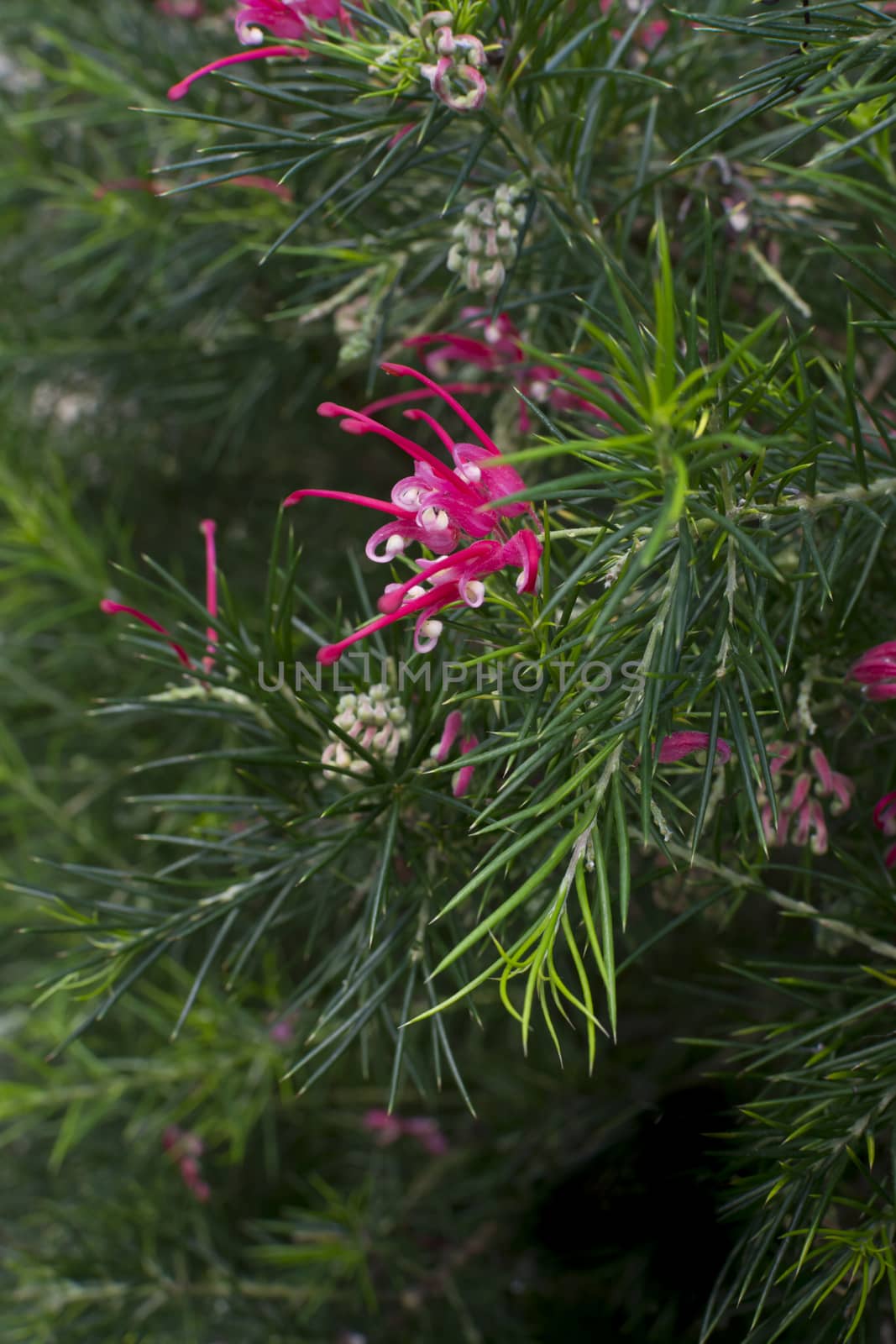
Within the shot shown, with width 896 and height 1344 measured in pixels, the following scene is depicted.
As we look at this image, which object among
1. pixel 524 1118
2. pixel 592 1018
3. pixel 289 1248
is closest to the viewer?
pixel 592 1018

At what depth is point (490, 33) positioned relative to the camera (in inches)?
15.0

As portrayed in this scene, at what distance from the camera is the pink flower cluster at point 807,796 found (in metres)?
0.36

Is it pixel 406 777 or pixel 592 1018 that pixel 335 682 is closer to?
pixel 406 777

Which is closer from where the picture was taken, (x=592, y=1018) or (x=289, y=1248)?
(x=592, y=1018)

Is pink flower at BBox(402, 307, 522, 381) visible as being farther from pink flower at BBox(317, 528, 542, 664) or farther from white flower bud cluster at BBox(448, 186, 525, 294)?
pink flower at BBox(317, 528, 542, 664)

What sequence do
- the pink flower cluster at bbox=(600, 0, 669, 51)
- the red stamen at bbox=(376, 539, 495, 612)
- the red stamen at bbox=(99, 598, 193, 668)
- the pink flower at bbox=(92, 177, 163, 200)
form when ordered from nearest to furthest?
1. the red stamen at bbox=(376, 539, 495, 612)
2. the red stamen at bbox=(99, 598, 193, 668)
3. the pink flower cluster at bbox=(600, 0, 669, 51)
4. the pink flower at bbox=(92, 177, 163, 200)

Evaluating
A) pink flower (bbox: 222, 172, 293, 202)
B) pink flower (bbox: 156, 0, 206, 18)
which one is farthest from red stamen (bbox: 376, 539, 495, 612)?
pink flower (bbox: 156, 0, 206, 18)

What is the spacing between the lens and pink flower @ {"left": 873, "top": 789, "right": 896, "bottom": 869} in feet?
1.24

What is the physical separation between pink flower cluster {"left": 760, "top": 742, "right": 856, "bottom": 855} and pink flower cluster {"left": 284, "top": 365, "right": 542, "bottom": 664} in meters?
0.13

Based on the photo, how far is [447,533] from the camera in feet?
0.99

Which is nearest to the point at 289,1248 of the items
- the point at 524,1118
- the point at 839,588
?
the point at 524,1118

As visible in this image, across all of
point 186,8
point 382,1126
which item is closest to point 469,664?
point 382,1126

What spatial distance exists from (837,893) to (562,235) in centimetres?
29

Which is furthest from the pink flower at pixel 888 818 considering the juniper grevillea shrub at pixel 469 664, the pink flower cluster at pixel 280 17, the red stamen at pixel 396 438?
the pink flower cluster at pixel 280 17
